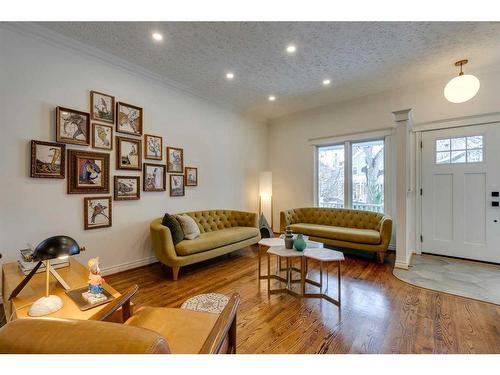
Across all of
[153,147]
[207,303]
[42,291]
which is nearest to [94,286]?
[42,291]

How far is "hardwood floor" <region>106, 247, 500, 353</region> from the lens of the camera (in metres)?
1.66

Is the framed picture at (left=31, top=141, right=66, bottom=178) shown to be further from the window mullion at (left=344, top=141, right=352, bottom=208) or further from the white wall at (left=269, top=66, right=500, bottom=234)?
the window mullion at (left=344, top=141, right=352, bottom=208)

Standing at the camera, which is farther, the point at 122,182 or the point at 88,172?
the point at 122,182

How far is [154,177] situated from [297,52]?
2.75 metres

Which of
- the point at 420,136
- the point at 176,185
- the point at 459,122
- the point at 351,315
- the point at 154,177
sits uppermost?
the point at 459,122

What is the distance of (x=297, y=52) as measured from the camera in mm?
2881

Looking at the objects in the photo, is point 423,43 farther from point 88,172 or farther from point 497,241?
point 88,172

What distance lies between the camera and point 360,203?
4.50 metres

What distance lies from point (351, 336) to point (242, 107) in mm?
4421

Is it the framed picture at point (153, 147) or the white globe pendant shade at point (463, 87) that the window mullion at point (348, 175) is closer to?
the white globe pendant shade at point (463, 87)

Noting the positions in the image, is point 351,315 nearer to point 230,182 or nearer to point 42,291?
point 42,291

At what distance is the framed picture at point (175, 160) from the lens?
12.1 feet

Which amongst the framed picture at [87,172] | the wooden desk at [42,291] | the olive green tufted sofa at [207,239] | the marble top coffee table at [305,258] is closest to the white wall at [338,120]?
the olive green tufted sofa at [207,239]
